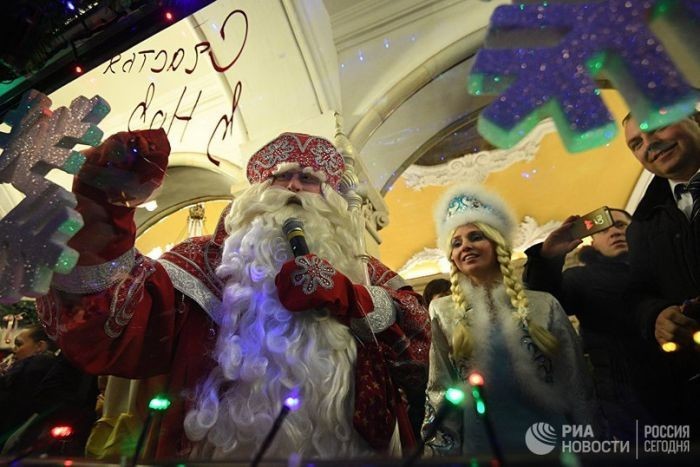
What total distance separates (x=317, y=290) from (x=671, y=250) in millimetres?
636

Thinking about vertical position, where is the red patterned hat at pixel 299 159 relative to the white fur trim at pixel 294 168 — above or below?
above

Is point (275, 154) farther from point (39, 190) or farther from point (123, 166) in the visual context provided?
point (39, 190)

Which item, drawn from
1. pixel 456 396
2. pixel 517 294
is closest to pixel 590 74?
pixel 517 294

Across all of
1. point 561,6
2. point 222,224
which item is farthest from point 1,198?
point 561,6

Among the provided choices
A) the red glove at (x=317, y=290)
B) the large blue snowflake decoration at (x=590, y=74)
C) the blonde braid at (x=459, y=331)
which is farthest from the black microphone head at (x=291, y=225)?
the large blue snowflake decoration at (x=590, y=74)

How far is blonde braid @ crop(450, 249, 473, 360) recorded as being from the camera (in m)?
0.93

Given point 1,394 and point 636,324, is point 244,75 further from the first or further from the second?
point 636,324

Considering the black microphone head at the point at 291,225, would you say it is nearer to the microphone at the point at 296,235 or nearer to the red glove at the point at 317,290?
the microphone at the point at 296,235

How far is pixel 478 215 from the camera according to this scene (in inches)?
41.8

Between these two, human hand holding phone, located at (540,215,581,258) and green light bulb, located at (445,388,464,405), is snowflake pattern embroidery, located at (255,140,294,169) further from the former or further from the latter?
green light bulb, located at (445,388,464,405)

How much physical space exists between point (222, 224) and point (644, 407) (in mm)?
1000

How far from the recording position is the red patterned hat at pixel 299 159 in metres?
1.38

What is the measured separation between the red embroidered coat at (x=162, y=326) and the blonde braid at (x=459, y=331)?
0.16m

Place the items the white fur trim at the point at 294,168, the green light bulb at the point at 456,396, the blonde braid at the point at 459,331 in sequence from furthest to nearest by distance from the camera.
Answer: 1. the white fur trim at the point at 294,168
2. the blonde braid at the point at 459,331
3. the green light bulb at the point at 456,396
